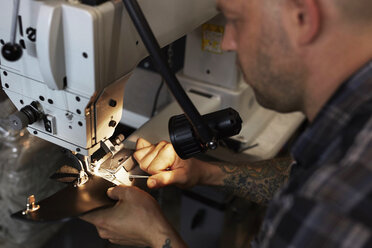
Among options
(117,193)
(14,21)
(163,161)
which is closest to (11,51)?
(14,21)

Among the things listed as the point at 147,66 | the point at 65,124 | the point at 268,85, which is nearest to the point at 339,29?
the point at 268,85

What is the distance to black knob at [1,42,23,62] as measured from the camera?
84 centimetres

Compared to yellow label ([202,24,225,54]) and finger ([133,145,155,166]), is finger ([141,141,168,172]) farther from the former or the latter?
yellow label ([202,24,225,54])

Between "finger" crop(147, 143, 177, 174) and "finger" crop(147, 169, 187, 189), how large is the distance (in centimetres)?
2

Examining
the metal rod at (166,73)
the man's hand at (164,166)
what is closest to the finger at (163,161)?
the man's hand at (164,166)

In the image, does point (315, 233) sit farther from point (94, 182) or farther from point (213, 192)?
point (213, 192)

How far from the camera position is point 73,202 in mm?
1021

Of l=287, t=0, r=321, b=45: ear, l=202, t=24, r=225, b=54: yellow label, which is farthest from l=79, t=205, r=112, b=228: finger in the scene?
l=202, t=24, r=225, b=54: yellow label

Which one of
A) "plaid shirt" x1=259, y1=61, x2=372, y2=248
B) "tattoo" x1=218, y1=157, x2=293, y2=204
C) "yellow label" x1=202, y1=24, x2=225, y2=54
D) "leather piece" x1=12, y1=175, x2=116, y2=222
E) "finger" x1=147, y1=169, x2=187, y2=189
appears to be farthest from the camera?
"yellow label" x1=202, y1=24, x2=225, y2=54

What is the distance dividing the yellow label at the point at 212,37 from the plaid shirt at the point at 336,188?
0.74 metres

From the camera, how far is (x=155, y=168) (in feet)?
3.86

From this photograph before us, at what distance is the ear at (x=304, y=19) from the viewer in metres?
0.73

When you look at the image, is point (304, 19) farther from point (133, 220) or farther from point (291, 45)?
point (133, 220)

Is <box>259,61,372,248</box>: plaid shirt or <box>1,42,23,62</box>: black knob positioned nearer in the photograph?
<box>259,61,372,248</box>: plaid shirt
